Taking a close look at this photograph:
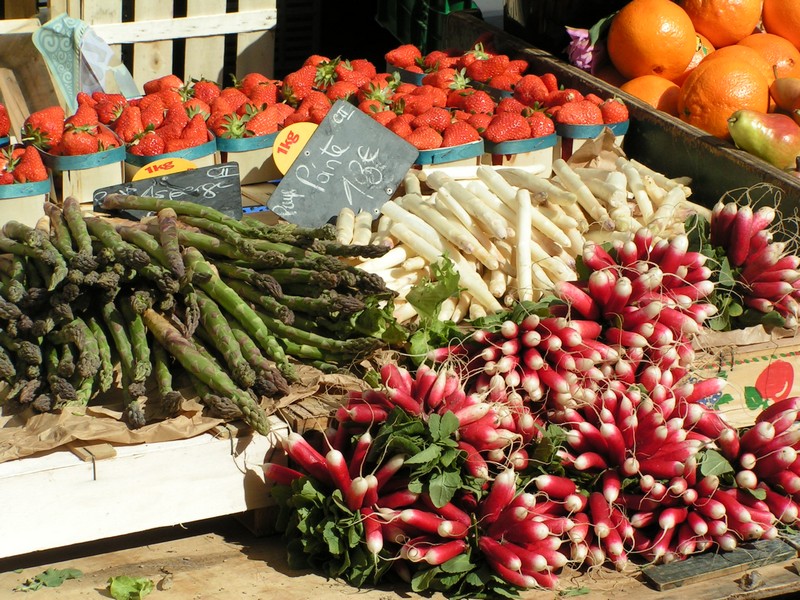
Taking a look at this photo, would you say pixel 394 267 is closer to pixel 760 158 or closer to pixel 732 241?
pixel 732 241

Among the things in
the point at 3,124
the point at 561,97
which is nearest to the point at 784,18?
the point at 561,97

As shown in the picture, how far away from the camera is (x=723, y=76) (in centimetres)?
439

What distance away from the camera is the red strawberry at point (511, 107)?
440cm

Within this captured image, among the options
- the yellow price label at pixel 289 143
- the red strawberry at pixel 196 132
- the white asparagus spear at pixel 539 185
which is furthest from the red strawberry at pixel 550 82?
the red strawberry at pixel 196 132

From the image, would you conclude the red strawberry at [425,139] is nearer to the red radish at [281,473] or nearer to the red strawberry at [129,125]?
the red strawberry at [129,125]

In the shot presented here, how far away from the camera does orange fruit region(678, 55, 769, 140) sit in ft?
14.3

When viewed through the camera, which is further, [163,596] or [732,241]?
[732,241]

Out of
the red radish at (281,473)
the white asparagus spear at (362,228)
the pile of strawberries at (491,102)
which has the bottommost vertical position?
the red radish at (281,473)

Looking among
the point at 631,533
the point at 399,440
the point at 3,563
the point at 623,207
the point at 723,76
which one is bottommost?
the point at 3,563

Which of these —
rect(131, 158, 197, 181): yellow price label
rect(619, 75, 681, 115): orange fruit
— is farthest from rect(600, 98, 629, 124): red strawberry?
rect(131, 158, 197, 181): yellow price label

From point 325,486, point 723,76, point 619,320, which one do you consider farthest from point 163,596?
point 723,76

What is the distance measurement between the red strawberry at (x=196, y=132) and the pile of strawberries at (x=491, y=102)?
0.72 meters

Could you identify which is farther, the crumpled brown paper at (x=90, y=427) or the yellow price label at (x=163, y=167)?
the yellow price label at (x=163, y=167)

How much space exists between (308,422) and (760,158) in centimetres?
234
